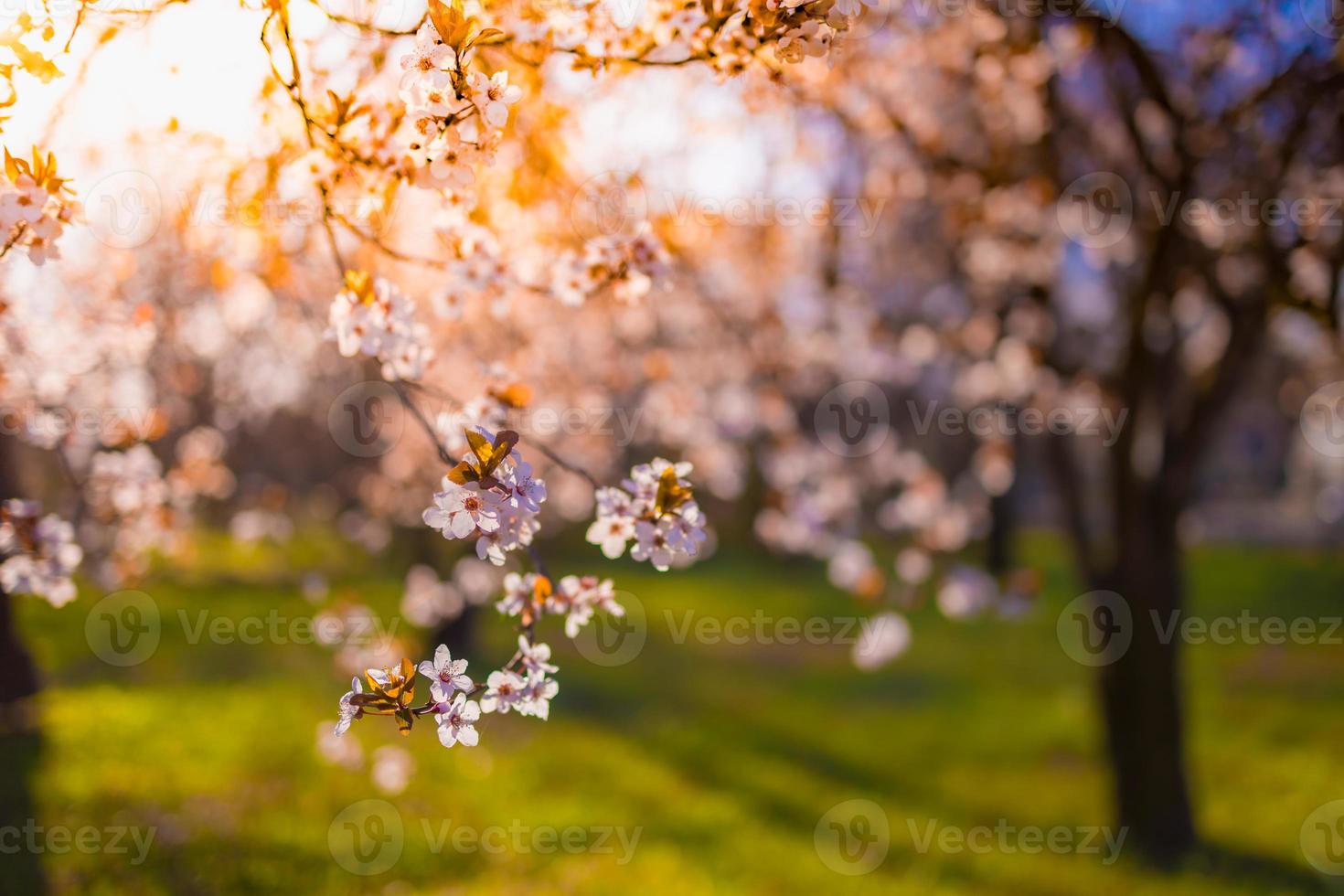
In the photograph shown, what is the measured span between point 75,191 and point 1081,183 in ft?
19.4

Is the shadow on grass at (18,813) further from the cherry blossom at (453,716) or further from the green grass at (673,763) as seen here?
the cherry blossom at (453,716)

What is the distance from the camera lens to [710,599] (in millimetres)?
16969

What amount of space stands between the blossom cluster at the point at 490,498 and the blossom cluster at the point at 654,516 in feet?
0.94

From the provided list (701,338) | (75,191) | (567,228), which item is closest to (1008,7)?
(567,228)

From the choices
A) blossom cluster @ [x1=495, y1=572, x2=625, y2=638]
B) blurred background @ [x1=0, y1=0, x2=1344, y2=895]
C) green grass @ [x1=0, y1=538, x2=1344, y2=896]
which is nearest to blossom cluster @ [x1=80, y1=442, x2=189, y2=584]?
blurred background @ [x1=0, y1=0, x2=1344, y2=895]

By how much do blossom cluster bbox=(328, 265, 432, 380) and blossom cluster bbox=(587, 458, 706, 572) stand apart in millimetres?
764

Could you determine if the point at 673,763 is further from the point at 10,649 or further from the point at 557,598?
the point at 557,598

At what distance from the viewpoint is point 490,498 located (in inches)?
81.0

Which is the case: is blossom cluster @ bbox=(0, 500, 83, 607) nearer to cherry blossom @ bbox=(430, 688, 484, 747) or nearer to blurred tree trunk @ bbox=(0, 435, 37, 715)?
cherry blossom @ bbox=(430, 688, 484, 747)

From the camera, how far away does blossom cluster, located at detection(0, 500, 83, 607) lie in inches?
131

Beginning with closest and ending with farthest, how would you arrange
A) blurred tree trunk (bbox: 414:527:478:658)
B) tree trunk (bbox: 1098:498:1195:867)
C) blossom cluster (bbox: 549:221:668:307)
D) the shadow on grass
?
1. blossom cluster (bbox: 549:221:668:307)
2. the shadow on grass
3. tree trunk (bbox: 1098:498:1195:867)
4. blurred tree trunk (bbox: 414:527:478:658)

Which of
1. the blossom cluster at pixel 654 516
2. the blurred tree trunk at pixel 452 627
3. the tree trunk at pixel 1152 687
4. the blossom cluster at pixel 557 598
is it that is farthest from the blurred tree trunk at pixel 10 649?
the tree trunk at pixel 1152 687

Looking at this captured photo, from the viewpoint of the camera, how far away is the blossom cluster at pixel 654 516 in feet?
7.64

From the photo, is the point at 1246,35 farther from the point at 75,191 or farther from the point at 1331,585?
the point at 1331,585
